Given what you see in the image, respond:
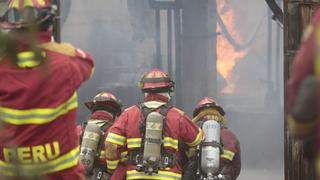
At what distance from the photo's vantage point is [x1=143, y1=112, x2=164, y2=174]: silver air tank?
208 inches

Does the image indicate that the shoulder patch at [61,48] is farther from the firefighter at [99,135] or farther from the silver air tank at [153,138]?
the firefighter at [99,135]

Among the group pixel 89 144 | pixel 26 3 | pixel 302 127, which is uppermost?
pixel 26 3

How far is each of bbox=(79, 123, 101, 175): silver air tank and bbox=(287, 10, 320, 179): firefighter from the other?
12.3ft

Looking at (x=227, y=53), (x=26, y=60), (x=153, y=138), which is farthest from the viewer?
(x=227, y=53)

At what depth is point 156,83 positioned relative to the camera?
18.6ft

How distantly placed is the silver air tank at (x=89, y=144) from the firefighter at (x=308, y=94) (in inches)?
147

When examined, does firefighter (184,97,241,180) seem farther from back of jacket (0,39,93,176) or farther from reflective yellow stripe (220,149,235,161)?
back of jacket (0,39,93,176)

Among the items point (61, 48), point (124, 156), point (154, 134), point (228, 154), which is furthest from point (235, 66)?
point (61, 48)

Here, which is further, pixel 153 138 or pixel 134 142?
pixel 134 142

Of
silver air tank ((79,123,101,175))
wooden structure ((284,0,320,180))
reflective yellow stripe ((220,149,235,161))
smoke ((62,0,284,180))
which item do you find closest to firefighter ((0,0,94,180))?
wooden structure ((284,0,320,180))

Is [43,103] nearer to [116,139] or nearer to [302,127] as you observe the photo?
[302,127]

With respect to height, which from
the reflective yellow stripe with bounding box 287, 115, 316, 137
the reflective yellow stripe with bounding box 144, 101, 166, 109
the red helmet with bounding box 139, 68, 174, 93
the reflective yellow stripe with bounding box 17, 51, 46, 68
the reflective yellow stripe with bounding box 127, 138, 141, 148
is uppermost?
the reflective yellow stripe with bounding box 17, 51, 46, 68

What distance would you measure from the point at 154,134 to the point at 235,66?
1034 centimetres

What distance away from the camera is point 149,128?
17.4 ft
